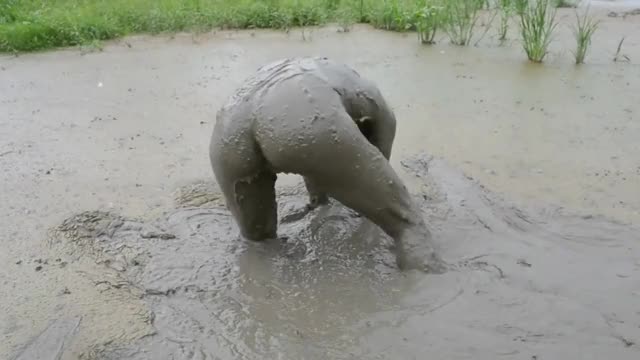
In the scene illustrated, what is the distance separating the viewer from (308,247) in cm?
328

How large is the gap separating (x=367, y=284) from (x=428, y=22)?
4.85m

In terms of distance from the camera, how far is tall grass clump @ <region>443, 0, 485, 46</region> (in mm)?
7215

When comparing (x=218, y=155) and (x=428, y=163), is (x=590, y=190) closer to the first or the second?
(x=428, y=163)

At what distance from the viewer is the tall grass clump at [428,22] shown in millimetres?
7242

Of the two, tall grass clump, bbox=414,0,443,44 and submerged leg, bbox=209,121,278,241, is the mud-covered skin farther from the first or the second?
tall grass clump, bbox=414,0,443,44

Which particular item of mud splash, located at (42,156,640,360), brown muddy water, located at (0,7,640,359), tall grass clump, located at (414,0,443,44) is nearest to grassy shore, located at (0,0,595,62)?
tall grass clump, located at (414,0,443,44)

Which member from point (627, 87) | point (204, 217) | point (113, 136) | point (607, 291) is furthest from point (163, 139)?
point (627, 87)

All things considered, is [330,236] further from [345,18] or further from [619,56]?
[345,18]

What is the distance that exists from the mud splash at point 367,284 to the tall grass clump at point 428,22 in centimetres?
380

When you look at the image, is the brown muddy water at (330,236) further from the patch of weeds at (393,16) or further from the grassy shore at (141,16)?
the patch of weeds at (393,16)

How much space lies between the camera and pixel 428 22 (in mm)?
7254

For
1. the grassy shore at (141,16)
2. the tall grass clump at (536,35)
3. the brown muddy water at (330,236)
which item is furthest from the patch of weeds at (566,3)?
the brown muddy water at (330,236)

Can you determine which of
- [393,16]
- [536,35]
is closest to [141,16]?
[393,16]

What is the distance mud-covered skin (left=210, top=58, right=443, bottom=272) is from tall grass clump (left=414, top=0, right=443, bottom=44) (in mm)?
4389
